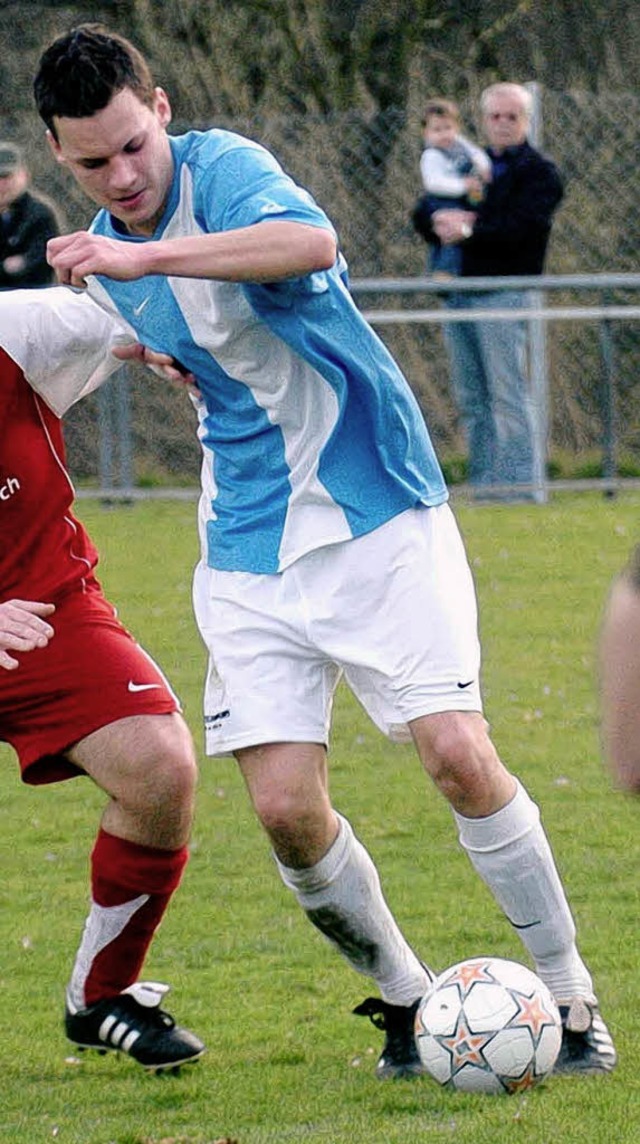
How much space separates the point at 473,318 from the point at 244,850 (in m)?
7.20

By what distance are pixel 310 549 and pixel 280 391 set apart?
318mm

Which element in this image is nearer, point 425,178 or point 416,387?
point 425,178

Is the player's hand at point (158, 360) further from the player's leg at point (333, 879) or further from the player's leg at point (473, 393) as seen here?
the player's leg at point (473, 393)

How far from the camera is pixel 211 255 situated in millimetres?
4008

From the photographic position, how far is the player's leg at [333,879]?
14.2 feet

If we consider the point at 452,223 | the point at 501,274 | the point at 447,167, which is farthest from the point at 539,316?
the point at 447,167

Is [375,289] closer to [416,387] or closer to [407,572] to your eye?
[416,387]

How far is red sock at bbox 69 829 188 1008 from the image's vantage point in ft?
15.1

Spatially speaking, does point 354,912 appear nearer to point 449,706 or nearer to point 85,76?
point 449,706

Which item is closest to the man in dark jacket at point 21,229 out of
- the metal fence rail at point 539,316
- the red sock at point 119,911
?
the metal fence rail at point 539,316

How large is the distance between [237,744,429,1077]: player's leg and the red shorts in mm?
292

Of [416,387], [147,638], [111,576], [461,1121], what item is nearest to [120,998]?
[461,1121]

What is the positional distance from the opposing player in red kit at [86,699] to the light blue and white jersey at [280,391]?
322 millimetres

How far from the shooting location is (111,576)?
11.3 metres
